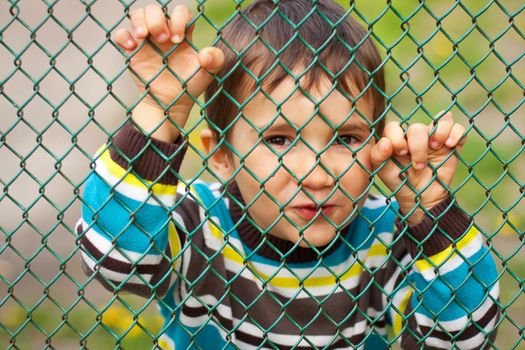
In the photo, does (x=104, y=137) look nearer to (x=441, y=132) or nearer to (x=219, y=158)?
(x=219, y=158)

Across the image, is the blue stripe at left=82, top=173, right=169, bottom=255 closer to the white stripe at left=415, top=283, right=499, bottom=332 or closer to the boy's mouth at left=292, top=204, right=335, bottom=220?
the boy's mouth at left=292, top=204, right=335, bottom=220

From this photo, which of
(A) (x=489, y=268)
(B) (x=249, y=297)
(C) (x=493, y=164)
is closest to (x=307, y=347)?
(B) (x=249, y=297)

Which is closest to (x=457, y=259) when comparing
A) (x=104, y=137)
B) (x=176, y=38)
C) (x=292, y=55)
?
(x=292, y=55)

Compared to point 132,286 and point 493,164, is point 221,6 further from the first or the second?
point 132,286

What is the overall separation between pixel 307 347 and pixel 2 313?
6.03 ft

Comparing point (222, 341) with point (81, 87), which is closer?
point (222, 341)

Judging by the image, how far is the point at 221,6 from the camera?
5461 millimetres

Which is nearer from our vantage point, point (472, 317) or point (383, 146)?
point (383, 146)

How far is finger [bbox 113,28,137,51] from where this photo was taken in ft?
6.75

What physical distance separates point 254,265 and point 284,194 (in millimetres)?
397

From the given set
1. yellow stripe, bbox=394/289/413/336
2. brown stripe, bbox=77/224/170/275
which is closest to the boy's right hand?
brown stripe, bbox=77/224/170/275

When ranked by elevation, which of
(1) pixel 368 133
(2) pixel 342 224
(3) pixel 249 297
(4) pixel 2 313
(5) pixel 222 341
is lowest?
(4) pixel 2 313

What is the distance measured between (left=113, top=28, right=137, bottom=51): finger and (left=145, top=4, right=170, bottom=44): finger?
0.18ft

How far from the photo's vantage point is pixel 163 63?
6.89ft
